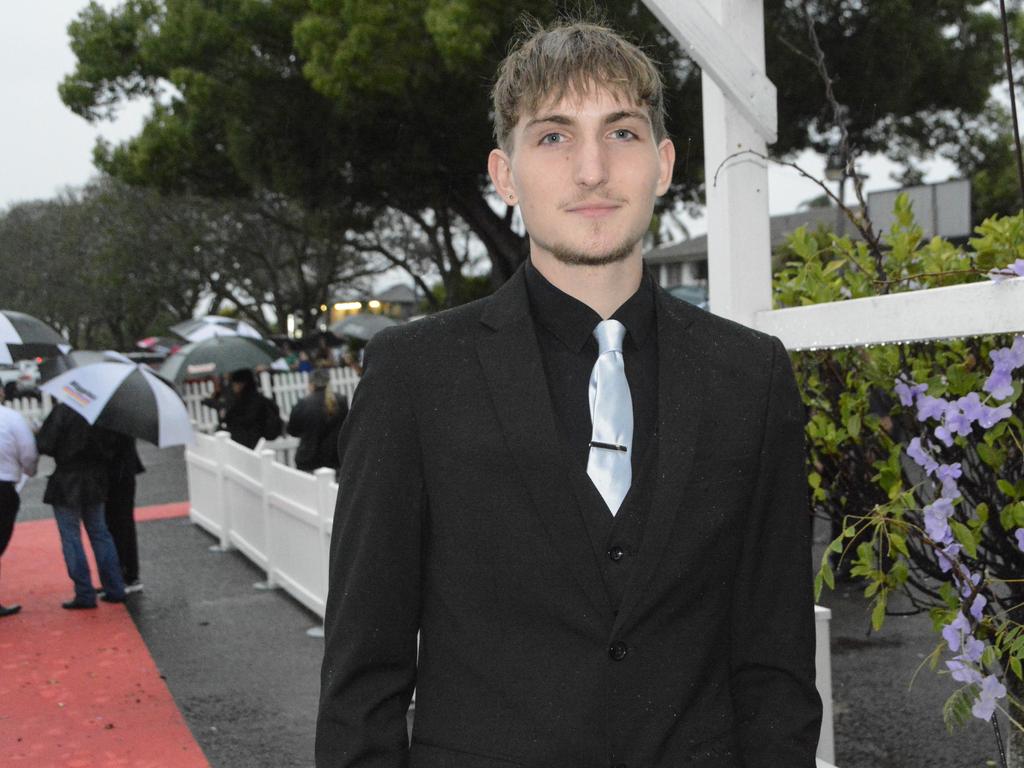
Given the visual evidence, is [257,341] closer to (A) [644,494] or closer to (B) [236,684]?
(B) [236,684]

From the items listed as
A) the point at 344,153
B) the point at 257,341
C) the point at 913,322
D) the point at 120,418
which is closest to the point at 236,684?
the point at 120,418

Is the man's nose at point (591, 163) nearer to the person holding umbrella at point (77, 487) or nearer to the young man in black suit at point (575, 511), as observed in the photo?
the young man in black suit at point (575, 511)

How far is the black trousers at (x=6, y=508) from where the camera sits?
912 centimetres

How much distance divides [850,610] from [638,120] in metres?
7.02

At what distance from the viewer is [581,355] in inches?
78.1

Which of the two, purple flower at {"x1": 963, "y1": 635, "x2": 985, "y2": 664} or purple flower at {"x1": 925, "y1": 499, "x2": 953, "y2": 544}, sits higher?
purple flower at {"x1": 925, "y1": 499, "x2": 953, "y2": 544}

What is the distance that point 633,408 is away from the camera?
197 centimetres

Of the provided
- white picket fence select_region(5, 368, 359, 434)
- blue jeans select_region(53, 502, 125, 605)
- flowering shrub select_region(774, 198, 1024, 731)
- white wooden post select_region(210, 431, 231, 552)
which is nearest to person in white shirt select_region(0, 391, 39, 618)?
blue jeans select_region(53, 502, 125, 605)

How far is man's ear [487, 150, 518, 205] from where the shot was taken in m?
2.08

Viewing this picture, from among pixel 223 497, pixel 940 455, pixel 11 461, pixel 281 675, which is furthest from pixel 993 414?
pixel 223 497

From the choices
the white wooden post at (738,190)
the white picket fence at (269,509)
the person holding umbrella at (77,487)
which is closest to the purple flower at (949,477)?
the white wooden post at (738,190)

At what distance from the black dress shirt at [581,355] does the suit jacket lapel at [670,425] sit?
1.4 inches

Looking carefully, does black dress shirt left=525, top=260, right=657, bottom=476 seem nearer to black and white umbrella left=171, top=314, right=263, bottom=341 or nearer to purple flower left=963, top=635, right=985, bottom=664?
purple flower left=963, top=635, right=985, bottom=664

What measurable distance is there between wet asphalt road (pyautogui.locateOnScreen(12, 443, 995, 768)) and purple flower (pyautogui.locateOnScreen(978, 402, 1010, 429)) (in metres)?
2.92
